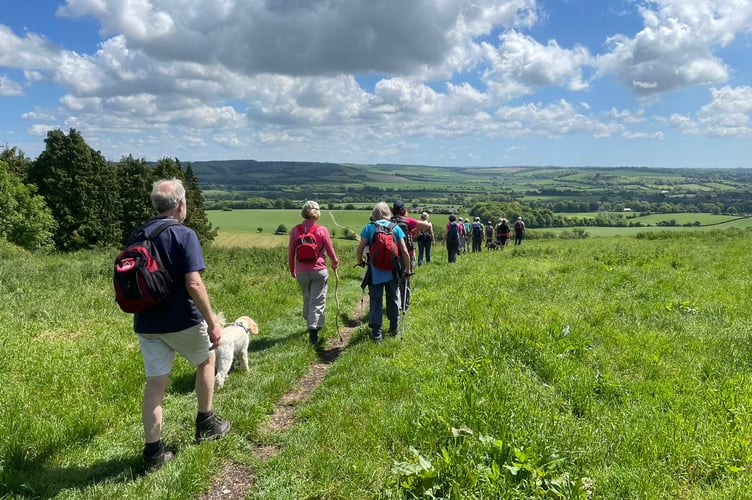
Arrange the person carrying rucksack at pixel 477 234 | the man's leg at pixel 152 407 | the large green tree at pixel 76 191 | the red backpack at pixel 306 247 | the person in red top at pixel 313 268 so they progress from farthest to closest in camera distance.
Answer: the large green tree at pixel 76 191
the person carrying rucksack at pixel 477 234
the person in red top at pixel 313 268
the red backpack at pixel 306 247
the man's leg at pixel 152 407

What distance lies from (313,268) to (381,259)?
128 cm

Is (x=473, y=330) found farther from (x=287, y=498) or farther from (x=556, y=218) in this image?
(x=556, y=218)

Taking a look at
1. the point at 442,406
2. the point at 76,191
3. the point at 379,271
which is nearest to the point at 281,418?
the point at 442,406

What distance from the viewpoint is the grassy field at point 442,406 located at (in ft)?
12.2

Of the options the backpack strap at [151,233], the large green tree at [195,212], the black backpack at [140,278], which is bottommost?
the large green tree at [195,212]

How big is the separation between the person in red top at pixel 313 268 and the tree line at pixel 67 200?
115ft

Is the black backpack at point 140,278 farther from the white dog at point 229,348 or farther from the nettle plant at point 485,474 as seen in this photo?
the nettle plant at point 485,474

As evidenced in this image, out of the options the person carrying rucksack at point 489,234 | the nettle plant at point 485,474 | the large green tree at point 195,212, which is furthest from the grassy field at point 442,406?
the large green tree at point 195,212

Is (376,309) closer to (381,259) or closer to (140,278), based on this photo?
(381,259)

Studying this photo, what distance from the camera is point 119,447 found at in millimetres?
4613

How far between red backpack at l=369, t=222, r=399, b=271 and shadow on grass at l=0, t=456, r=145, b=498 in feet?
14.4

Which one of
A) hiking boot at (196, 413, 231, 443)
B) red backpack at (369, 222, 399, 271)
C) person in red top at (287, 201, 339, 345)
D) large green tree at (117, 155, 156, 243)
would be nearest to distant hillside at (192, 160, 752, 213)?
large green tree at (117, 155, 156, 243)

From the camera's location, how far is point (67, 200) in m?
37.5

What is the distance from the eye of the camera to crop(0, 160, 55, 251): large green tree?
33.9 meters
